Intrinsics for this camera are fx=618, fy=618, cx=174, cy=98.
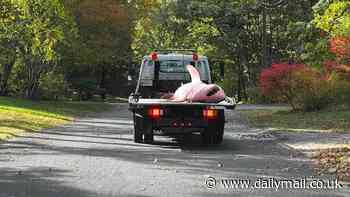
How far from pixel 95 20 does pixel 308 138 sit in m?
26.4

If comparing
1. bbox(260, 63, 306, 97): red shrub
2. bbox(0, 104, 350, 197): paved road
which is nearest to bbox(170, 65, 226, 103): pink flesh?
bbox(0, 104, 350, 197): paved road

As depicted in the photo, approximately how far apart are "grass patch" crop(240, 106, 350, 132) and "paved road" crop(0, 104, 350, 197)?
3152 mm

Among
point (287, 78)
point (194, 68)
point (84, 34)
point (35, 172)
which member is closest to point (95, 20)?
point (84, 34)

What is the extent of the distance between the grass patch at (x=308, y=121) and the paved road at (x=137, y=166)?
3152 mm

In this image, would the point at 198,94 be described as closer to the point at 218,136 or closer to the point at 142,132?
the point at 218,136

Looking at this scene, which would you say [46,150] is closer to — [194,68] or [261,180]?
[194,68]

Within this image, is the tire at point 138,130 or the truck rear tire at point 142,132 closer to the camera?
the truck rear tire at point 142,132

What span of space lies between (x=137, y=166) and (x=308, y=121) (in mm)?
12307

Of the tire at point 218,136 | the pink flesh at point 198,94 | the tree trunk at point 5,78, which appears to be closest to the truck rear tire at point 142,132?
the pink flesh at point 198,94

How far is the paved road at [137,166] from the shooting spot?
841cm

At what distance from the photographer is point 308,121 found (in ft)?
71.7

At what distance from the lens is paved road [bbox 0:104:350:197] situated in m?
8.41

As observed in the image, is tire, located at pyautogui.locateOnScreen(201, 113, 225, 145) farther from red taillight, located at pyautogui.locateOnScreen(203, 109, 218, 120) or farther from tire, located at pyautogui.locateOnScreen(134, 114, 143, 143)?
tire, located at pyautogui.locateOnScreen(134, 114, 143, 143)

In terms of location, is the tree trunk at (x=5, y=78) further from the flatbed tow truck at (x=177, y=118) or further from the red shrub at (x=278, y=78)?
the flatbed tow truck at (x=177, y=118)
